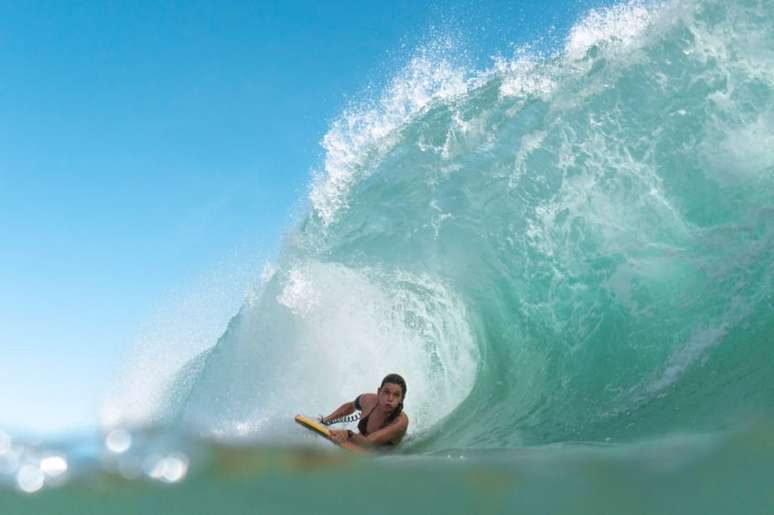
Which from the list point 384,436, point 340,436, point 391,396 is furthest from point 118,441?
point 391,396

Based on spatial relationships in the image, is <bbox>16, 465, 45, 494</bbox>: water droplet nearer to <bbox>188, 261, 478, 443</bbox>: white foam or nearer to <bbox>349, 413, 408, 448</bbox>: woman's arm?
<bbox>349, 413, 408, 448</bbox>: woman's arm

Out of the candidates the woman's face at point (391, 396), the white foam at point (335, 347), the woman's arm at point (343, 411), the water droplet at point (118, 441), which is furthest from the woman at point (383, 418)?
the water droplet at point (118, 441)

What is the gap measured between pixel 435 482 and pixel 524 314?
18.1 ft

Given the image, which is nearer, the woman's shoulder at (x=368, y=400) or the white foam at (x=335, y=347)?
the woman's shoulder at (x=368, y=400)

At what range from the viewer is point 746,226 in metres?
8.62

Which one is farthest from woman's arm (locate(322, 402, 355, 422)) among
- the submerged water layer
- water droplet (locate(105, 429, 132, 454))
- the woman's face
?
water droplet (locate(105, 429, 132, 454))

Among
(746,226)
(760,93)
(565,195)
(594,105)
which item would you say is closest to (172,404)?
(565,195)

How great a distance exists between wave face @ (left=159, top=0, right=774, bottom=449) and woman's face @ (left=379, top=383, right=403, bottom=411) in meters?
0.61

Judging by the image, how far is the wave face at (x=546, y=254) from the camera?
26.5 feet

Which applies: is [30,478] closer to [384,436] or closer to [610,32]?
[384,436]

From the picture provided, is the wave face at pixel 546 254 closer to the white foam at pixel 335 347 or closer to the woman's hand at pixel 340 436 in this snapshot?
the white foam at pixel 335 347

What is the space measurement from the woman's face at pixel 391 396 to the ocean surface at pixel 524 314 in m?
0.55

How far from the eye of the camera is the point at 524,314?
32.2 ft

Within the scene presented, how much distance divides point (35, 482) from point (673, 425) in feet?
15.9
